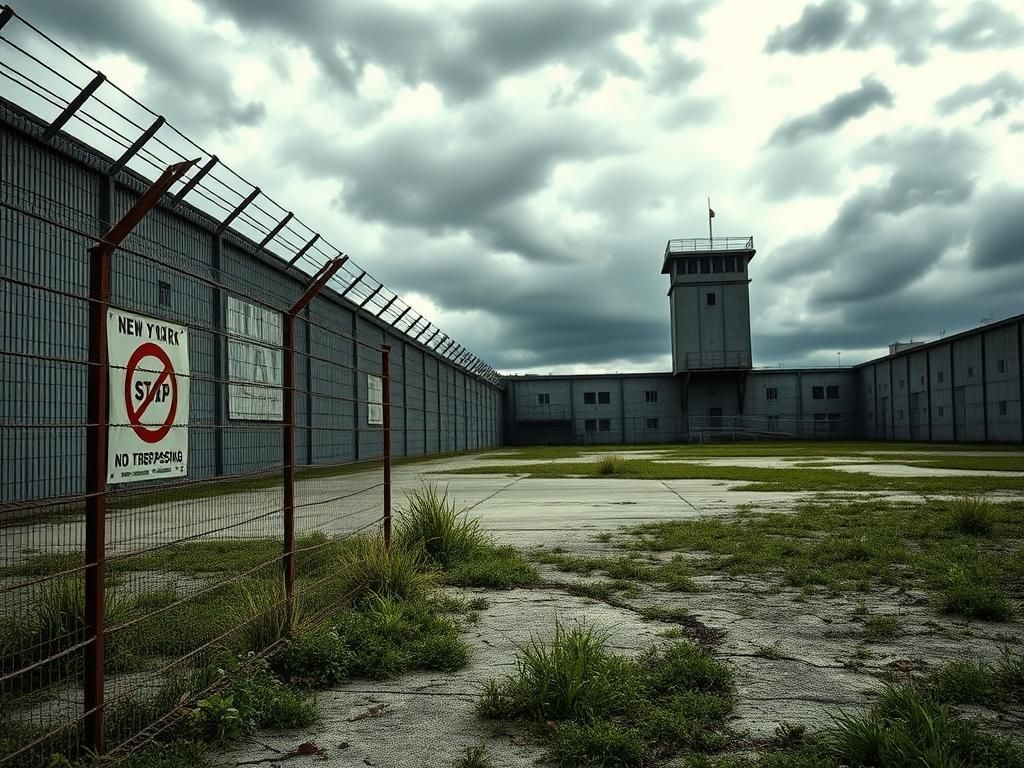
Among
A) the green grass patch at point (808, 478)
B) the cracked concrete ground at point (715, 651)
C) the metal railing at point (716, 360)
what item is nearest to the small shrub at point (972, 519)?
the cracked concrete ground at point (715, 651)

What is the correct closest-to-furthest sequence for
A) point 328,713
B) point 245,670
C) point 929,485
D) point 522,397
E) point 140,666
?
point 328,713 < point 245,670 < point 140,666 < point 929,485 < point 522,397

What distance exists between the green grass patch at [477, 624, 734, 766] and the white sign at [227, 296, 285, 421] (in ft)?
37.5

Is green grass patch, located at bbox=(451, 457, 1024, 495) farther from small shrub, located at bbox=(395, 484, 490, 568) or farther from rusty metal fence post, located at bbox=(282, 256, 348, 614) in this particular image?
rusty metal fence post, located at bbox=(282, 256, 348, 614)

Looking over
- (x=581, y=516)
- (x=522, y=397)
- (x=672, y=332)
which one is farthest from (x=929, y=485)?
(x=522, y=397)

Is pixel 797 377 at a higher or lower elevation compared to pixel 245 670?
higher

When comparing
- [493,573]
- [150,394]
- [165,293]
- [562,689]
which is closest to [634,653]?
[562,689]

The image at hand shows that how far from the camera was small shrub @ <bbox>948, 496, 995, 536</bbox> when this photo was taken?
9625mm

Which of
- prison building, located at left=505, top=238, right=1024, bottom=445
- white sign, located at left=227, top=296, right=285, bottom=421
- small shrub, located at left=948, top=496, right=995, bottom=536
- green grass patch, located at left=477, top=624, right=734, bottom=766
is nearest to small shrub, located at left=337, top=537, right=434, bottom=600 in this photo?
green grass patch, located at left=477, top=624, right=734, bottom=766

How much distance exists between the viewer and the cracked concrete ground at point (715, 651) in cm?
364

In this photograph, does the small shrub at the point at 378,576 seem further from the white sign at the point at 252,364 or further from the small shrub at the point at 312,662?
the white sign at the point at 252,364

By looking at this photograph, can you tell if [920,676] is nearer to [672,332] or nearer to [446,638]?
[446,638]

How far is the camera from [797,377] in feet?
216

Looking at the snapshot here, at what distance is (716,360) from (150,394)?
60.5 m

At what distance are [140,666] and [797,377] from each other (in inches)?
2614
